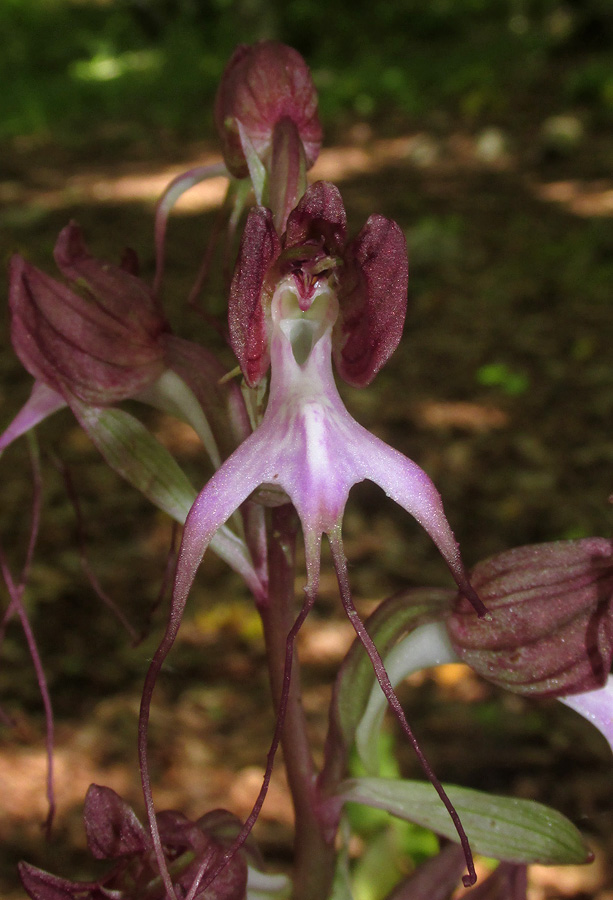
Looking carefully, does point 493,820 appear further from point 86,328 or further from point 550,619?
point 86,328

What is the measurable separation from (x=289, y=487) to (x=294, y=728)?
31 centimetres

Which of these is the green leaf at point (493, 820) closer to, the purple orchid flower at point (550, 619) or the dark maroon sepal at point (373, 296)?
the purple orchid flower at point (550, 619)

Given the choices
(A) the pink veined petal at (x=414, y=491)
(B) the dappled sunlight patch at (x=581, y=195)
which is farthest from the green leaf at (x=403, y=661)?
(B) the dappled sunlight patch at (x=581, y=195)

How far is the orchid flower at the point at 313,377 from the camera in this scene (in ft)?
1.94

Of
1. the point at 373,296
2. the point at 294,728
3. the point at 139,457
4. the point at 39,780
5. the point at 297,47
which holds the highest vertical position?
the point at 297,47

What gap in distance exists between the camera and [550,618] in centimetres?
74

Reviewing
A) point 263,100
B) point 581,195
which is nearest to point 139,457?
point 263,100

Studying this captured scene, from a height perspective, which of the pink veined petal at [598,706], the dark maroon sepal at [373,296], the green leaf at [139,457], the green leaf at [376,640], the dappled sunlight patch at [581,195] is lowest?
the dappled sunlight patch at [581,195]

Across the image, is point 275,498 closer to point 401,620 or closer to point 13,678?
point 401,620

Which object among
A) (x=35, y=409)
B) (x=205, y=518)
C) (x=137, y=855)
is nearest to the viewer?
(x=205, y=518)

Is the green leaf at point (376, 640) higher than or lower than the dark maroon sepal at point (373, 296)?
lower

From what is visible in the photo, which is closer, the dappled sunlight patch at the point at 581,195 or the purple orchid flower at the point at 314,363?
the purple orchid flower at the point at 314,363

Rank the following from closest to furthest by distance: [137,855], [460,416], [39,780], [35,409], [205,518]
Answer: [205,518]
[137,855]
[35,409]
[39,780]
[460,416]

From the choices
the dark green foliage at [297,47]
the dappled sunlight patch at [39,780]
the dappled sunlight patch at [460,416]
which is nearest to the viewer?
the dappled sunlight patch at [39,780]
